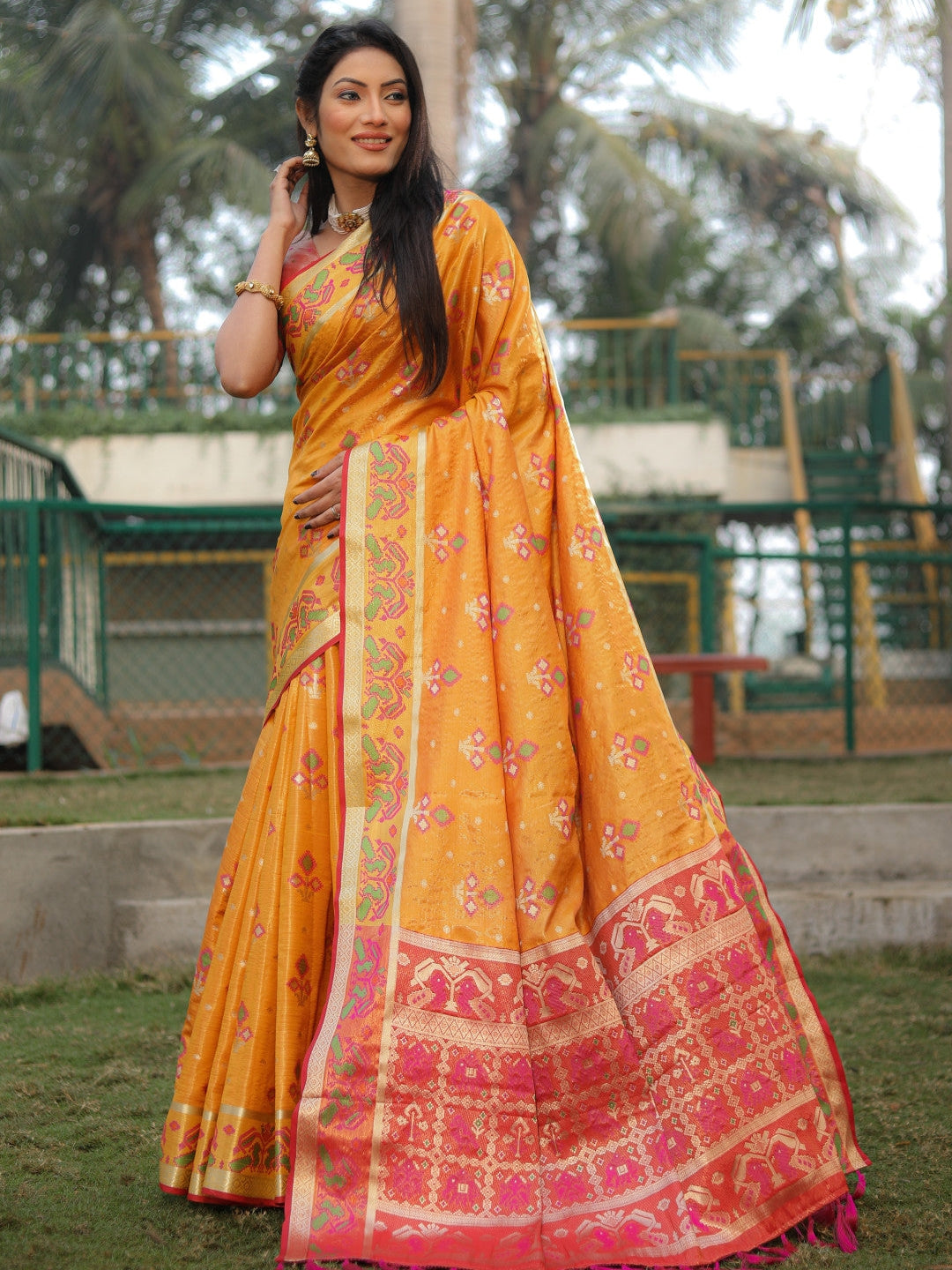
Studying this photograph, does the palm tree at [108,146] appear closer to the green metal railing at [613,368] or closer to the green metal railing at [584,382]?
the green metal railing at [584,382]

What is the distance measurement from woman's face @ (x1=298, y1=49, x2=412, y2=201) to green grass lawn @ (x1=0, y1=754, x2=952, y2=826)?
220 cm

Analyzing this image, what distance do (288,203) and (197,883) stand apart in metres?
2.14

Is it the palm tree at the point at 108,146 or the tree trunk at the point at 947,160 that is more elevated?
the palm tree at the point at 108,146

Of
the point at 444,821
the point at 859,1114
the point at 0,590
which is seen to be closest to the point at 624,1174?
the point at 444,821

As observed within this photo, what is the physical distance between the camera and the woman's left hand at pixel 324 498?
2.12 meters

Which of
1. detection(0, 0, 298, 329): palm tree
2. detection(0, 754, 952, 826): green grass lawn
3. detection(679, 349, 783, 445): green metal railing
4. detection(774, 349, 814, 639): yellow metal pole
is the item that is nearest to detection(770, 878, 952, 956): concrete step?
detection(0, 754, 952, 826): green grass lawn

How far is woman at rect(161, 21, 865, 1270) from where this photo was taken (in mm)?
1798

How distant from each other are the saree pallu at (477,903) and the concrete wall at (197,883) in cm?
154

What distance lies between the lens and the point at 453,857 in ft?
6.34

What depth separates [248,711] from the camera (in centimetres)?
673

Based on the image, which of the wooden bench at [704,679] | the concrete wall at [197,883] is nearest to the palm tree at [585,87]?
the wooden bench at [704,679]

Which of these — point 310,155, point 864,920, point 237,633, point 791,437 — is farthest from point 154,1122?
point 791,437

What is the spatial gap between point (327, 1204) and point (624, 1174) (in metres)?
0.41

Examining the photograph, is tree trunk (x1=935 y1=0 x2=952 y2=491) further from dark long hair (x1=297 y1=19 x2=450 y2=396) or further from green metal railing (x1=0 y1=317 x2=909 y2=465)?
dark long hair (x1=297 y1=19 x2=450 y2=396)
